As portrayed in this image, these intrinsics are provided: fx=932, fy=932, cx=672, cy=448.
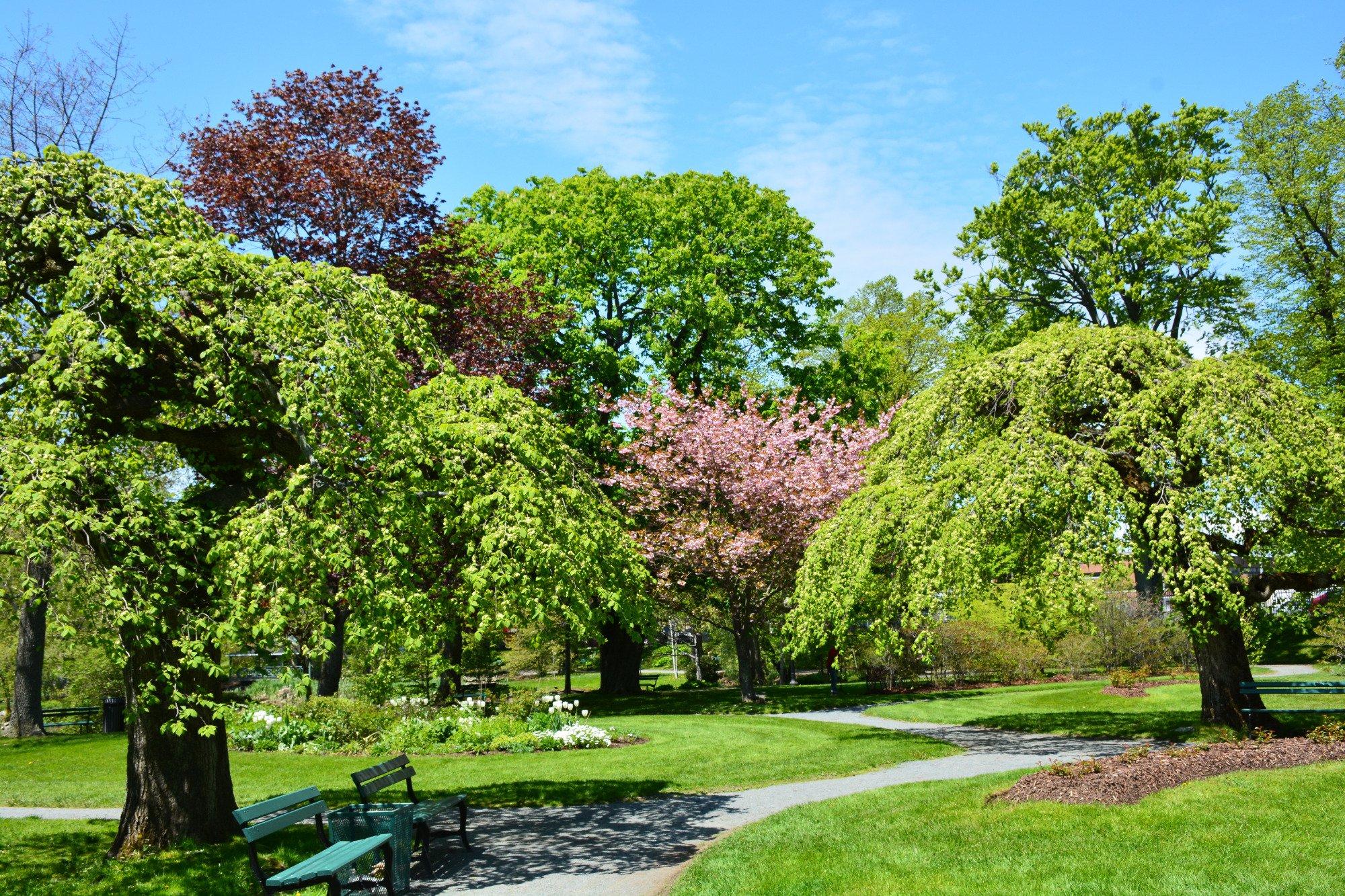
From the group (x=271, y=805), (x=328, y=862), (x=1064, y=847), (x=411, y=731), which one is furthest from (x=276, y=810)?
(x=411, y=731)

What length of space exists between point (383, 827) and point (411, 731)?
9.53m

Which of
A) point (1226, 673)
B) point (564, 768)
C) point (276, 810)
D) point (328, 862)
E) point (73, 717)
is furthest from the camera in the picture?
point (73, 717)

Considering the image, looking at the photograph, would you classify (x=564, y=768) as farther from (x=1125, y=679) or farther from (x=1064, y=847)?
(x=1125, y=679)

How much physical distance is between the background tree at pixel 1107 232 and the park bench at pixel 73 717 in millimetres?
28014

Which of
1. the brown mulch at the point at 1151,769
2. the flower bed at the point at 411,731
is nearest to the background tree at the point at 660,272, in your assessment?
the flower bed at the point at 411,731

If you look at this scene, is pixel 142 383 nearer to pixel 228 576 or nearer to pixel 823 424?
pixel 228 576

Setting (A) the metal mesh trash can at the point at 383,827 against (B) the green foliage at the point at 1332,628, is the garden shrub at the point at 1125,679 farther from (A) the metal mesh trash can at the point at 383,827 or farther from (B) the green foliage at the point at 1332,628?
(A) the metal mesh trash can at the point at 383,827

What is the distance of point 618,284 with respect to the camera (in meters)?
29.2

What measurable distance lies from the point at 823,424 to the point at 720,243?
6610 millimetres

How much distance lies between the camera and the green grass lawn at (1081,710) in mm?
16859

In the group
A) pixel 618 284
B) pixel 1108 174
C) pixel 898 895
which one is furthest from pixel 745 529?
pixel 898 895

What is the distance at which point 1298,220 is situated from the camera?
27.5 meters

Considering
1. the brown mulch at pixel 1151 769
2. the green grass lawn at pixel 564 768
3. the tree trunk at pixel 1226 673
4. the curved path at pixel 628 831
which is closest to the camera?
the curved path at pixel 628 831

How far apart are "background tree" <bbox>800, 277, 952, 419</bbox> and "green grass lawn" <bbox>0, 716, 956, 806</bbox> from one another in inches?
582
